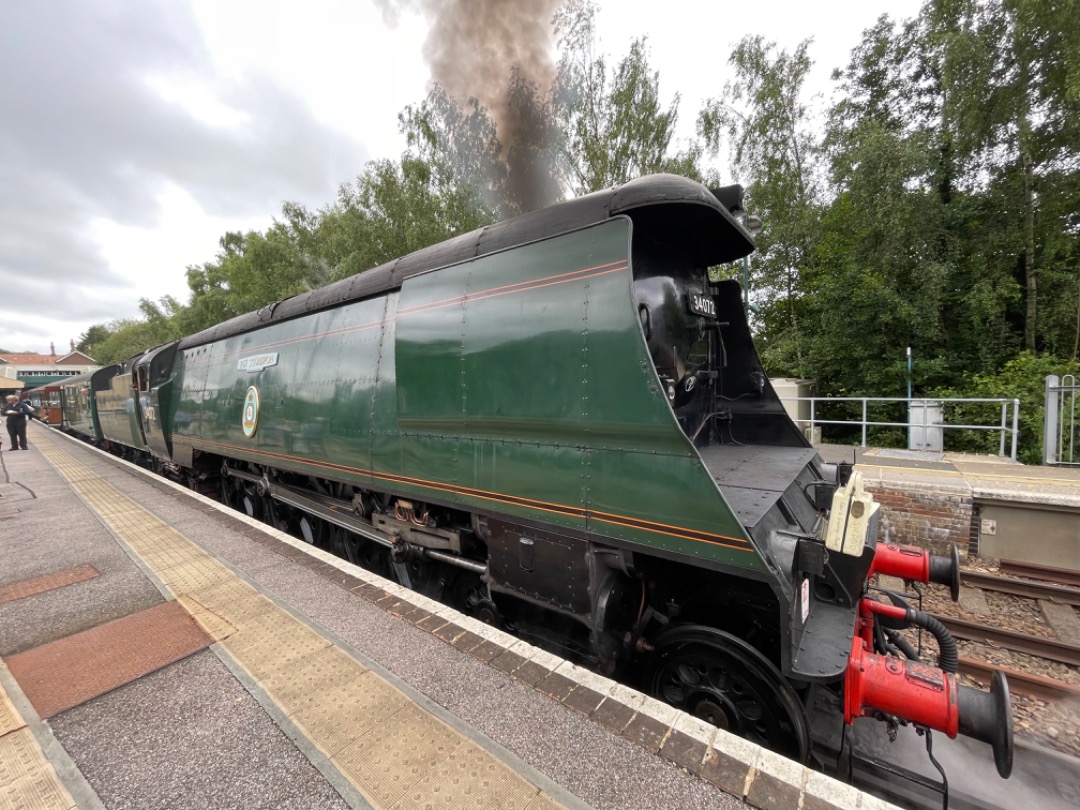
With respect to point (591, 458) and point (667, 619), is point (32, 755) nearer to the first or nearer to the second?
point (591, 458)

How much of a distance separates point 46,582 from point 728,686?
5.59 metres

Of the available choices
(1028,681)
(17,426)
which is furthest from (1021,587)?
(17,426)

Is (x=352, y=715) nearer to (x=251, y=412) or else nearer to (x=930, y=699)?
(x=930, y=699)

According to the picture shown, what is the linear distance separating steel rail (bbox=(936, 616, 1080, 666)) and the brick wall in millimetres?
1761

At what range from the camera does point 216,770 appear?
1.88m

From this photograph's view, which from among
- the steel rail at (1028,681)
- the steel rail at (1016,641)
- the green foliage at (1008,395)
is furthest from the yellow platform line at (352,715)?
the green foliage at (1008,395)

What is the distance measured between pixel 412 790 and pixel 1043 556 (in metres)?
7.23

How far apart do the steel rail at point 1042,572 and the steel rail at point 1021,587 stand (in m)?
0.10

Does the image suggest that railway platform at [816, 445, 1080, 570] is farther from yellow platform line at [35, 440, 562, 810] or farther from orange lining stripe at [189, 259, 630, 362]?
yellow platform line at [35, 440, 562, 810]

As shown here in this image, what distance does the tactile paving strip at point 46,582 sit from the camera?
3805mm

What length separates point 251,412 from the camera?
6176 millimetres

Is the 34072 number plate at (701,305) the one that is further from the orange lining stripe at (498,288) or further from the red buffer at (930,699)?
the red buffer at (930,699)

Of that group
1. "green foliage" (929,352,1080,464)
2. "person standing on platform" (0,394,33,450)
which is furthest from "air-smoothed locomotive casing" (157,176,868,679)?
"person standing on platform" (0,394,33,450)

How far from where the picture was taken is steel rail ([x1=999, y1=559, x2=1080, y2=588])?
4.98 metres
